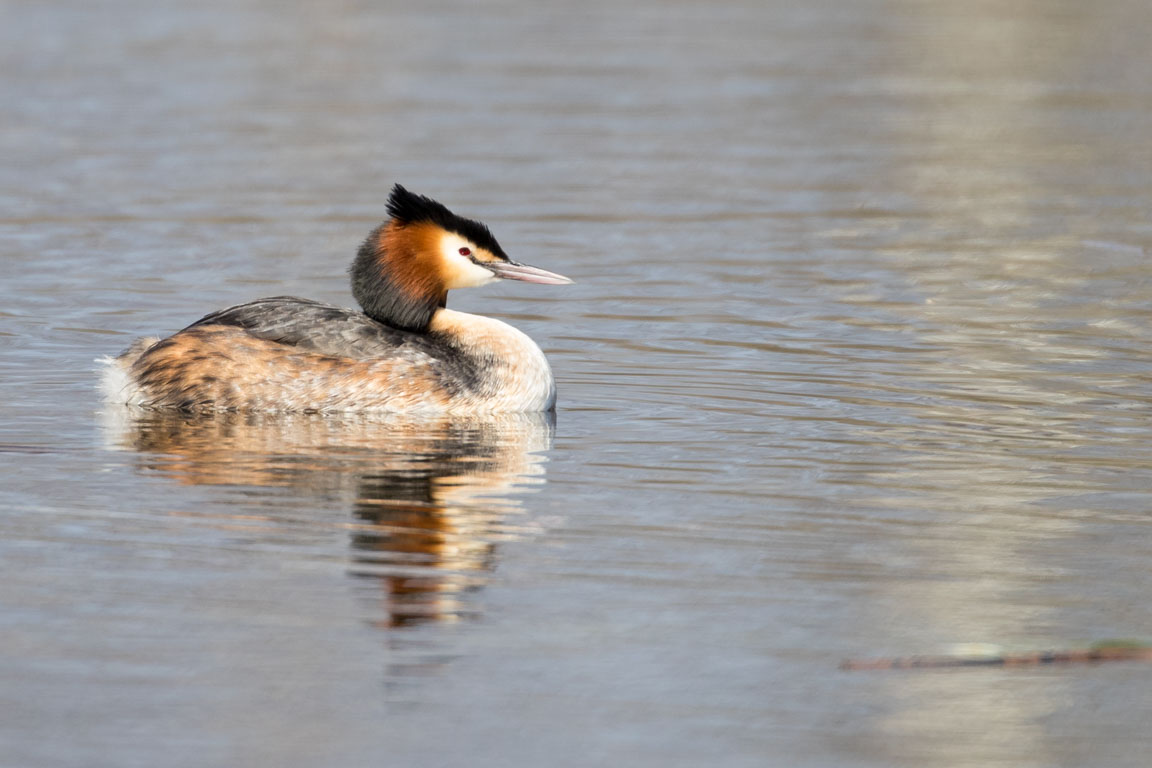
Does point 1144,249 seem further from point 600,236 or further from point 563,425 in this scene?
point 563,425

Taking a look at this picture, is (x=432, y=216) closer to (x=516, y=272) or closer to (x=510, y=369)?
(x=516, y=272)

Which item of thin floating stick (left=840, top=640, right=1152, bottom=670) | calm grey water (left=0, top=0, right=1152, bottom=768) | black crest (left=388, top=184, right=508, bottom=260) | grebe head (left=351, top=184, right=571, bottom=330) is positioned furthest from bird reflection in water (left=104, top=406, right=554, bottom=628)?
thin floating stick (left=840, top=640, right=1152, bottom=670)

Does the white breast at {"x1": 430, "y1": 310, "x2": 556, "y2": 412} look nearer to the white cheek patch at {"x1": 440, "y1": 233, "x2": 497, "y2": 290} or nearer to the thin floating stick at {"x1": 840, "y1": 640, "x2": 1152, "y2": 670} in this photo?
the white cheek patch at {"x1": 440, "y1": 233, "x2": 497, "y2": 290}

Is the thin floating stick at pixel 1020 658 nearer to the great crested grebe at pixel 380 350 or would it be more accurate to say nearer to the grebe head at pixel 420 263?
the great crested grebe at pixel 380 350

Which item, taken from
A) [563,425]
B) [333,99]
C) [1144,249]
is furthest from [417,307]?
[333,99]

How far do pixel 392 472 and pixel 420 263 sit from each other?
184cm

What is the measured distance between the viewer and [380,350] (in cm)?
968

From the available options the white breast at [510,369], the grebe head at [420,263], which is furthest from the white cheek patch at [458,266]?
the white breast at [510,369]

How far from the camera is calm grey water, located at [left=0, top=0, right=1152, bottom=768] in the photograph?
553cm

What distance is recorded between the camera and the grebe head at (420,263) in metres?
9.90

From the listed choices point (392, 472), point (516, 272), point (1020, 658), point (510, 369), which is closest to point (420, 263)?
point (516, 272)

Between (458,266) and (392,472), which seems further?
(458,266)

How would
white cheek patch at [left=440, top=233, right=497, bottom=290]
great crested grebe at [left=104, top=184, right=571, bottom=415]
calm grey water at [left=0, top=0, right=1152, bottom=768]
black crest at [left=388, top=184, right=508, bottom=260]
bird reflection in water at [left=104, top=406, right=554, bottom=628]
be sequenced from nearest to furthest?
calm grey water at [left=0, top=0, right=1152, bottom=768] < bird reflection in water at [left=104, top=406, right=554, bottom=628] < great crested grebe at [left=104, top=184, right=571, bottom=415] < black crest at [left=388, top=184, right=508, bottom=260] < white cheek patch at [left=440, top=233, right=497, bottom=290]

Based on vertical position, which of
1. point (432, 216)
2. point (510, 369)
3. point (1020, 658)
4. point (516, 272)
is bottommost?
point (1020, 658)
